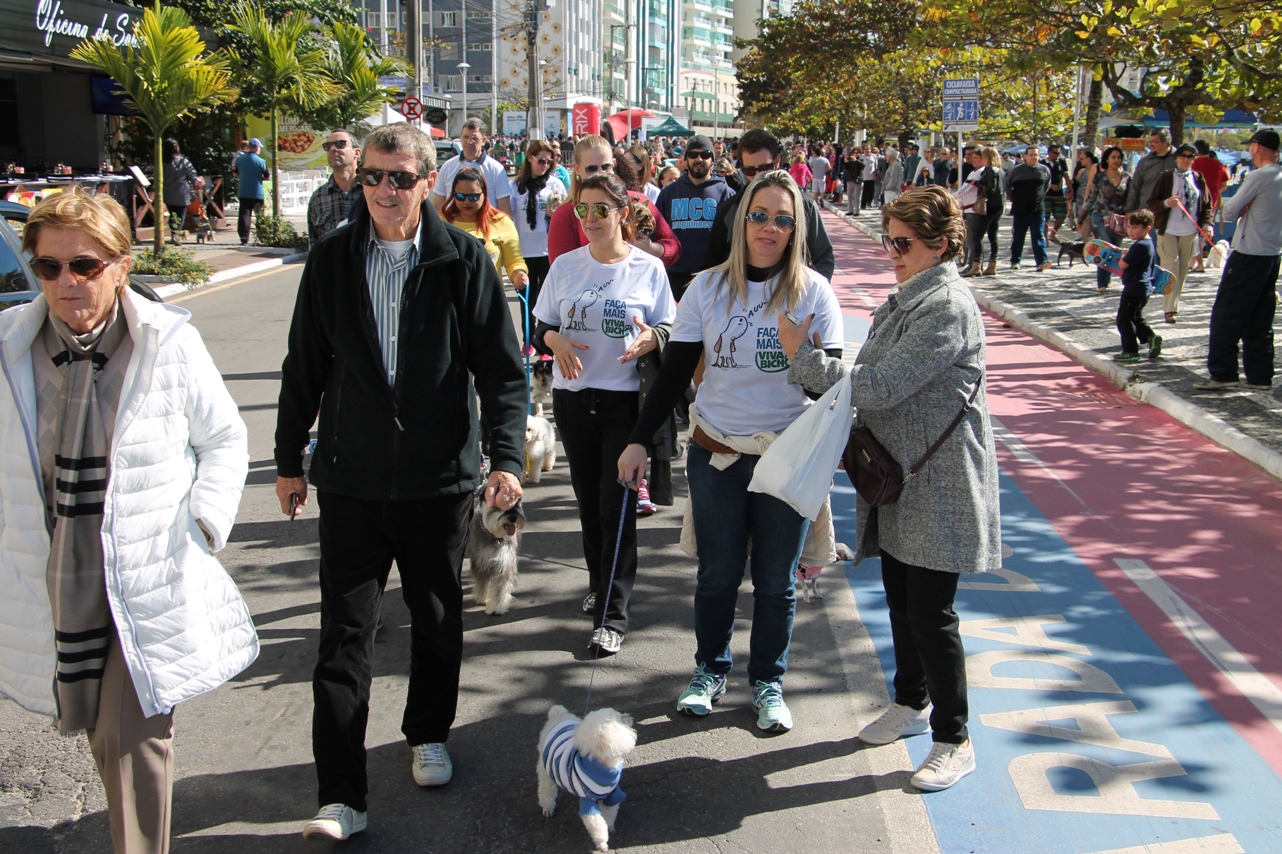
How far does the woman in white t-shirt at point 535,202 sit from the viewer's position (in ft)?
28.0

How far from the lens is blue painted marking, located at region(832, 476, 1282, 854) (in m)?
3.35

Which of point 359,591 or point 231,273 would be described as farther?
point 231,273

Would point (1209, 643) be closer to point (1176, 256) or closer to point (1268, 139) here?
point (1268, 139)

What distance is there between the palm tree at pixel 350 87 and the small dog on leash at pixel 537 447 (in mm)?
16571

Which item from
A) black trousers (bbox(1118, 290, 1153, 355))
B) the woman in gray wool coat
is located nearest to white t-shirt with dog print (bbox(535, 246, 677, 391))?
the woman in gray wool coat

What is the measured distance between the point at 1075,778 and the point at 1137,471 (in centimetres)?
454

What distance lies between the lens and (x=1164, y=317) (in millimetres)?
13227

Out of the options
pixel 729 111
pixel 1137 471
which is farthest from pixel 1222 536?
pixel 729 111

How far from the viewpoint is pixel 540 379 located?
652 cm

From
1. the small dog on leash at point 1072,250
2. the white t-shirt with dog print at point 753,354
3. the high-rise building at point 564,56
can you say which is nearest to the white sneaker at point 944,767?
the white t-shirt with dog print at point 753,354

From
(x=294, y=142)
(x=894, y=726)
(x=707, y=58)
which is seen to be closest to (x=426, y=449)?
(x=894, y=726)

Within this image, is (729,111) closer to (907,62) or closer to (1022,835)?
(907,62)

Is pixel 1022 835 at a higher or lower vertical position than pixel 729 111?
lower

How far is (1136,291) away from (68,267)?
10.4 m
